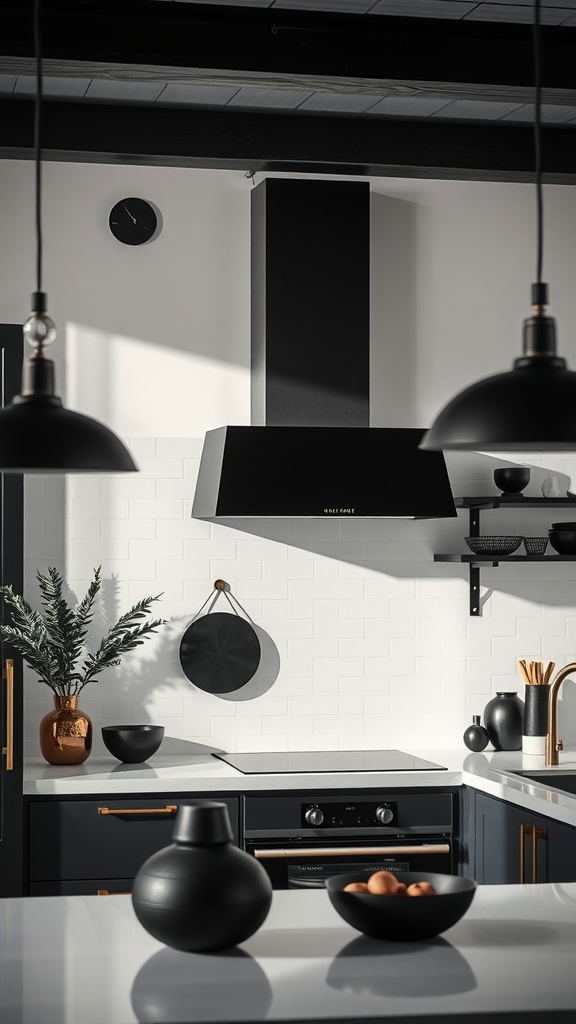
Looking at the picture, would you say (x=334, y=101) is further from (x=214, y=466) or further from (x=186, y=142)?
(x=214, y=466)

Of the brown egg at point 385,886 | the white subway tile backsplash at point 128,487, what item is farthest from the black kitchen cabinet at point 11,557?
the brown egg at point 385,886

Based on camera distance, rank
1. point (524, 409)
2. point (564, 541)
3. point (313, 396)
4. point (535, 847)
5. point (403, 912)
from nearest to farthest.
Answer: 1. point (524, 409)
2. point (403, 912)
3. point (535, 847)
4. point (313, 396)
5. point (564, 541)

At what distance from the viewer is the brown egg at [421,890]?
235 cm

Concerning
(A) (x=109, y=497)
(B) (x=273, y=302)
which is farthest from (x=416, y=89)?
(A) (x=109, y=497)

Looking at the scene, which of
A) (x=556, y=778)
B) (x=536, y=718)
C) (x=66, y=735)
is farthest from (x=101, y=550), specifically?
(x=556, y=778)

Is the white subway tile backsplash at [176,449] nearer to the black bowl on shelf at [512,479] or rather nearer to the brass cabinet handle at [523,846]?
the black bowl on shelf at [512,479]

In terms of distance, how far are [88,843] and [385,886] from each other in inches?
84.8

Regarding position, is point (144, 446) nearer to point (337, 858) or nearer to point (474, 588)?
point (474, 588)

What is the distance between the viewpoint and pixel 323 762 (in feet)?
15.5

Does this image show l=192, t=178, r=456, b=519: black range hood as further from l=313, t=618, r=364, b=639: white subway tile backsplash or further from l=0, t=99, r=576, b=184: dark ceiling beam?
l=313, t=618, r=364, b=639: white subway tile backsplash

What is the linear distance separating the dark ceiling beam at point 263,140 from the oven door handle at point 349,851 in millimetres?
2346

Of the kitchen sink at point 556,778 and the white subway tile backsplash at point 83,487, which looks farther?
the white subway tile backsplash at point 83,487

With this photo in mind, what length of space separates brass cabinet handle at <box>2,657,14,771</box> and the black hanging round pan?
0.77 m

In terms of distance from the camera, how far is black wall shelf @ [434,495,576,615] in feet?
16.3
